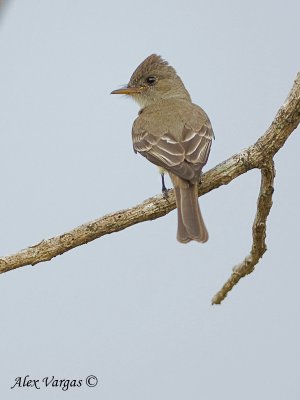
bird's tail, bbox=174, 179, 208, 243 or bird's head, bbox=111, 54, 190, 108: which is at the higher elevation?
bird's head, bbox=111, 54, 190, 108

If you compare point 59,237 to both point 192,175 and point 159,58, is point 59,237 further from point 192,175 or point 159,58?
point 159,58

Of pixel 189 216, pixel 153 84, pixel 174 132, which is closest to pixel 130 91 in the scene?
pixel 153 84

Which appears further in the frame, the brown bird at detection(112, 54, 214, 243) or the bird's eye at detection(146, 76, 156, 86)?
the bird's eye at detection(146, 76, 156, 86)

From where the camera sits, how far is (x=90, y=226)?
420 cm

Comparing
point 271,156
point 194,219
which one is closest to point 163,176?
point 194,219

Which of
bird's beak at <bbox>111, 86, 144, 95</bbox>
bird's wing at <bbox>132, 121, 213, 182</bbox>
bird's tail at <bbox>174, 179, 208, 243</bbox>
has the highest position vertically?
bird's beak at <bbox>111, 86, 144, 95</bbox>

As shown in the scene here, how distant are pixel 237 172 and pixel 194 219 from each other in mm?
473

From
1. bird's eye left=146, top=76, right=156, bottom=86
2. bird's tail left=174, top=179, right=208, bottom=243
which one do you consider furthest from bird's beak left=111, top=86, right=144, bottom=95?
bird's tail left=174, top=179, right=208, bottom=243

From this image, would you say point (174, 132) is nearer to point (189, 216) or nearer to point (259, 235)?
point (189, 216)

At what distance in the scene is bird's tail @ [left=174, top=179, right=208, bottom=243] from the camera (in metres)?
4.58

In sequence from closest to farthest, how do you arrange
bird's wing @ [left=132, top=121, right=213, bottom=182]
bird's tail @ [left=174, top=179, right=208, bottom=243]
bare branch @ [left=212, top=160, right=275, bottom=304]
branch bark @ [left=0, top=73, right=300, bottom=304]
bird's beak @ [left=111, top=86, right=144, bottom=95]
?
branch bark @ [left=0, top=73, right=300, bottom=304], bare branch @ [left=212, top=160, right=275, bottom=304], bird's tail @ [left=174, top=179, right=208, bottom=243], bird's wing @ [left=132, top=121, right=213, bottom=182], bird's beak @ [left=111, top=86, right=144, bottom=95]

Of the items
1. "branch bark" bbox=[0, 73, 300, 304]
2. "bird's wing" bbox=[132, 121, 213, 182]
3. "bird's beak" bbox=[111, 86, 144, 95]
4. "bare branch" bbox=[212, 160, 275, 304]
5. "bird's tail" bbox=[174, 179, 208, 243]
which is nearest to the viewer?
"branch bark" bbox=[0, 73, 300, 304]

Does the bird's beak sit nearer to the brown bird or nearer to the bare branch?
the brown bird

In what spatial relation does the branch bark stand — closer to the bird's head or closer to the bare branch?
the bare branch
